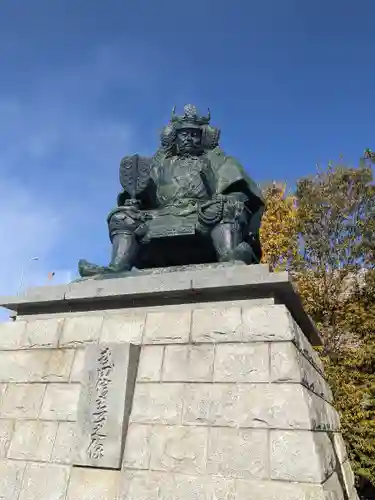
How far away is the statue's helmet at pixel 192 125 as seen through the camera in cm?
531

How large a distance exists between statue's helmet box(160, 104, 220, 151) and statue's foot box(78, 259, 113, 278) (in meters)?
1.86

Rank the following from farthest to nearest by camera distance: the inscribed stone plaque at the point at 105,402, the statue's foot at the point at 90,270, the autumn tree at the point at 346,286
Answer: the autumn tree at the point at 346,286
the statue's foot at the point at 90,270
the inscribed stone plaque at the point at 105,402

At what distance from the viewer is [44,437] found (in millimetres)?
3428

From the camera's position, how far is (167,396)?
330 cm

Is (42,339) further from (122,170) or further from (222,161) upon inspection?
(222,161)

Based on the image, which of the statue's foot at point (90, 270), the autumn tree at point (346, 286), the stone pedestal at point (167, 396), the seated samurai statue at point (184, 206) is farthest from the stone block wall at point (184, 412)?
the autumn tree at point (346, 286)

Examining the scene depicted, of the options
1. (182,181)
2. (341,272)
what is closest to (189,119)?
(182,181)

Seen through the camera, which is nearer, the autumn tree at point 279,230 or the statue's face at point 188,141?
the statue's face at point 188,141

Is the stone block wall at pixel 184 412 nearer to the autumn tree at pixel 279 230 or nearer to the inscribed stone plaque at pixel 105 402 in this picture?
the inscribed stone plaque at pixel 105 402

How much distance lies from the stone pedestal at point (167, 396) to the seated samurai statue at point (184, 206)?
0.51 metres

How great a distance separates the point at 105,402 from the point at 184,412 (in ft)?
2.07

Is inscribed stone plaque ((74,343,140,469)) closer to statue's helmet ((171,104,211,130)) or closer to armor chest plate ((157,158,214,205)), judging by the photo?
armor chest plate ((157,158,214,205))

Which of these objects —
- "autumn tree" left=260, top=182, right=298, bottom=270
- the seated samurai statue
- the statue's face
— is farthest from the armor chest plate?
"autumn tree" left=260, top=182, right=298, bottom=270

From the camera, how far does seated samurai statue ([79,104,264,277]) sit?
14.3 feet
